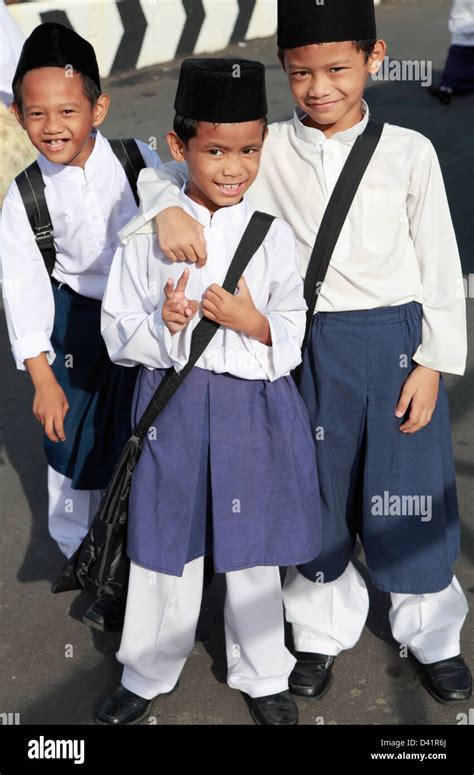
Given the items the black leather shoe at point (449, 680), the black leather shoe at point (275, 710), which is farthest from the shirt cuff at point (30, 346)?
the black leather shoe at point (449, 680)

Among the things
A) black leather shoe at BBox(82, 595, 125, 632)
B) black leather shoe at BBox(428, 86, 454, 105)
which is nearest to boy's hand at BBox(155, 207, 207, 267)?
black leather shoe at BBox(82, 595, 125, 632)

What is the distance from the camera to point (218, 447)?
9.22 feet

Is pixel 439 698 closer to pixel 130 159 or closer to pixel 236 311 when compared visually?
pixel 236 311

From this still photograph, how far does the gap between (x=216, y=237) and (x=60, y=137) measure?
61cm

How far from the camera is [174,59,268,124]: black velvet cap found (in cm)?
257

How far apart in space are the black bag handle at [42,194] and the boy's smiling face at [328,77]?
66 cm

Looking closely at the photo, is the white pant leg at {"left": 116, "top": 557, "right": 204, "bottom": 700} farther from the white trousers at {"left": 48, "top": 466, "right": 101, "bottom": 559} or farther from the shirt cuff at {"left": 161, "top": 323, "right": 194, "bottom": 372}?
the white trousers at {"left": 48, "top": 466, "right": 101, "bottom": 559}

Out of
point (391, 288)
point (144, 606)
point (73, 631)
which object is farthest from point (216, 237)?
point (73, 631)

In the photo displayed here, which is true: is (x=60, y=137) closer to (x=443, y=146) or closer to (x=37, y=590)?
(x=37, y=590)

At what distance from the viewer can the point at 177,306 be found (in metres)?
2.53

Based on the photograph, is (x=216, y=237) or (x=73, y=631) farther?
(x=73, y=631)

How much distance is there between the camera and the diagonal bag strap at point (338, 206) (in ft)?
9.25

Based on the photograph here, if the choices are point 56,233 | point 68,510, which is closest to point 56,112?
point 56,233

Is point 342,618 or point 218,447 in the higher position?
point 218,447
